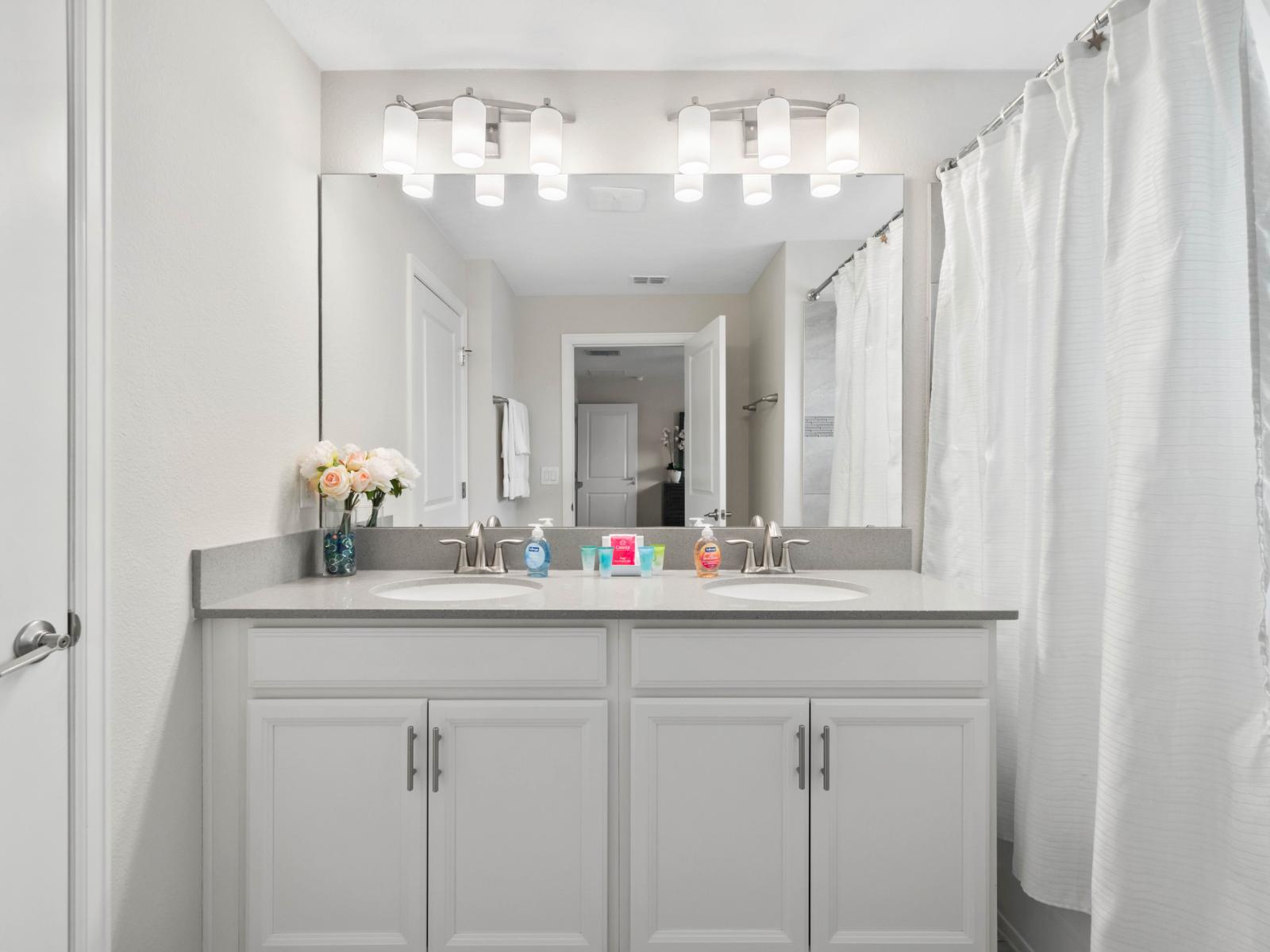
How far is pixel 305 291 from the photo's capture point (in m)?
2.07

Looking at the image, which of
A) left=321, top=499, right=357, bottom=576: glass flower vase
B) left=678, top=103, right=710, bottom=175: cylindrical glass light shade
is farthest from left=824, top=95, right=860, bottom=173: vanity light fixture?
left=321, top=499, right=357, bottom=576: glass flower vase

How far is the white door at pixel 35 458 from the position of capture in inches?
43.4

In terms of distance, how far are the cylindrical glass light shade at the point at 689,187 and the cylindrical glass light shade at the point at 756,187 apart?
0.42ft

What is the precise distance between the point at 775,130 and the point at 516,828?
1.92m

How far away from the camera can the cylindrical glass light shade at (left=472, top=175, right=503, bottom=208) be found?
217cm

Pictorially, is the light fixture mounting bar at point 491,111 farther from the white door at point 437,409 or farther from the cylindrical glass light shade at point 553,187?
the white door at point 437,409

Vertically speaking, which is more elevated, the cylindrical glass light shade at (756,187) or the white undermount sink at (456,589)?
the cylindrical glass light shade at (756,187)

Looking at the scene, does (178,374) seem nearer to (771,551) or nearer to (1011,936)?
(771,551)

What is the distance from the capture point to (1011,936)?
6.08 ft

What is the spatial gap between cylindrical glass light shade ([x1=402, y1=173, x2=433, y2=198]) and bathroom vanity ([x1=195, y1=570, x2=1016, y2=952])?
4.21 feet

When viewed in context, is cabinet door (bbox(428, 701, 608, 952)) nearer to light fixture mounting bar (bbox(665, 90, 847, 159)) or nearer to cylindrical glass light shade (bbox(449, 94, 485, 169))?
cylindrical glass light shade (bbox(449, 94, 485, 169))

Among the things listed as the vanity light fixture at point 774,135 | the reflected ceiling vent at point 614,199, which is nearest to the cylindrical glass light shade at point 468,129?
the reflected ceiling vent at point 614,199

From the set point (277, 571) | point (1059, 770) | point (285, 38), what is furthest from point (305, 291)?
point (1059, 770)

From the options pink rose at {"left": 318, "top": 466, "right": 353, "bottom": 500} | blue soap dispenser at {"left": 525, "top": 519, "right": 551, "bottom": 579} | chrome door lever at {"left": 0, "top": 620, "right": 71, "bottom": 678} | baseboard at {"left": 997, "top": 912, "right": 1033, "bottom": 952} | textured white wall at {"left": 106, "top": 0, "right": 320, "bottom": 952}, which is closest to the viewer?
chrome door lever at {"left": 0, "top": 620, "right": 71, "bottom": 678}
